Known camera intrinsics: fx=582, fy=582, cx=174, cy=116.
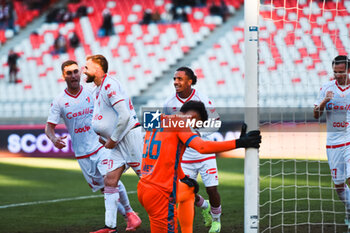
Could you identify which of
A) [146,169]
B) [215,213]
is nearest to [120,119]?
[146,169]

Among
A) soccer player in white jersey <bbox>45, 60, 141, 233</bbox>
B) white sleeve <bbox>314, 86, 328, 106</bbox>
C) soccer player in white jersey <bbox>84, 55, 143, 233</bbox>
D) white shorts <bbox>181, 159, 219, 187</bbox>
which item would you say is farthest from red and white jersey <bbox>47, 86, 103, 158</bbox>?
white sleeve <bbox>314, 86, 328, 106</bbox>

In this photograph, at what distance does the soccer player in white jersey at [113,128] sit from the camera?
6.73 metres

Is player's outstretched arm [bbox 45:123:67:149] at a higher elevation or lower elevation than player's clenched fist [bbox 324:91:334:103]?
lower

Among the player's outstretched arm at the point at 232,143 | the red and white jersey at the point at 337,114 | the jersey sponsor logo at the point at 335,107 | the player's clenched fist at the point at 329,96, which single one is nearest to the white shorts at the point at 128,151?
the player's outstretched arm at the point at 232,143

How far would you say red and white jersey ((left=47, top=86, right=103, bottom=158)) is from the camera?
305 inches

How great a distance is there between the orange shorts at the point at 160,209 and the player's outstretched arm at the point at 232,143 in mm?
549

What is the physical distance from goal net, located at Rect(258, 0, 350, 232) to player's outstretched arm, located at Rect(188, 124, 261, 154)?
3.13 feet

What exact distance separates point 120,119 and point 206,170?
1467 millimetres

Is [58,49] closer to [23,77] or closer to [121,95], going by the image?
[23,77]

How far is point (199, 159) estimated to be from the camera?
7.52 m

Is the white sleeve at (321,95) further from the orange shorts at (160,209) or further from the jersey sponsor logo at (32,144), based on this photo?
the jersey sponsor logo at (32,144)

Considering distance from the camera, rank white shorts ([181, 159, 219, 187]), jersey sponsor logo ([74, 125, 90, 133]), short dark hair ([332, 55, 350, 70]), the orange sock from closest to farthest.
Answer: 1. the orange sock
2. short dark hair ([332, 55, 350, 70])
3. white shorts ([181, 159, 219, 187])
4. jersey sponsor logo ([74, 125, 90, 133])

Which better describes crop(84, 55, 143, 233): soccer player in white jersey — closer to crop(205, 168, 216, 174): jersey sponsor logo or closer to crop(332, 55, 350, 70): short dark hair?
crop(205, 168, 216, 174): jersey sponsor logo

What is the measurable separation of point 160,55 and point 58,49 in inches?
173
